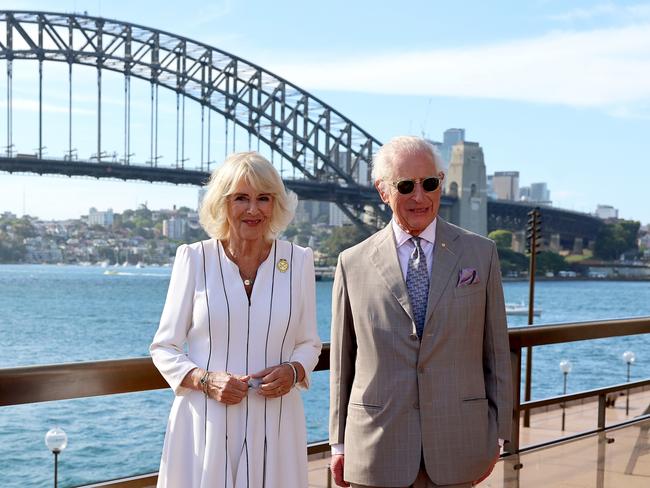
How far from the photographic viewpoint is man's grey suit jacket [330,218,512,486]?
1743 millimetres

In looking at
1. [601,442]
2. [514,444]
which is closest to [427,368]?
[514,444]

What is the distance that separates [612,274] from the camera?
63.4m

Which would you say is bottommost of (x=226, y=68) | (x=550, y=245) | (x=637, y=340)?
(x=637, y=340)

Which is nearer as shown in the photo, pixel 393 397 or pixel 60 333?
pixel 393 397

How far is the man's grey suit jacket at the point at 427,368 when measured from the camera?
1.74m

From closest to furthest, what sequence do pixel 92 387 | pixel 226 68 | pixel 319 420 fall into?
1. pixel 92 387
2. pixel 319 420
3. pixel 226 68

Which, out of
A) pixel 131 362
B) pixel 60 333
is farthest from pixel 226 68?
pixel 131 362

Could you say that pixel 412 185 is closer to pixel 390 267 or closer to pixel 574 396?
pixel 390 267

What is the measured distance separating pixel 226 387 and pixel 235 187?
1.25 ft

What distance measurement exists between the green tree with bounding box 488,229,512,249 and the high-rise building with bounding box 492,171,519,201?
2473cm

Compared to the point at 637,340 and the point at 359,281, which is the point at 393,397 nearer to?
the point at 359,281

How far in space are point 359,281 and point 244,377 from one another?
30 centimetres

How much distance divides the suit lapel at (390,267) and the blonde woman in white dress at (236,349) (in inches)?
5.4

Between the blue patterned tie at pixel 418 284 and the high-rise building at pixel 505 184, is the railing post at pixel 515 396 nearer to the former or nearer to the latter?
the blue patterned tie at pixel 418 284
